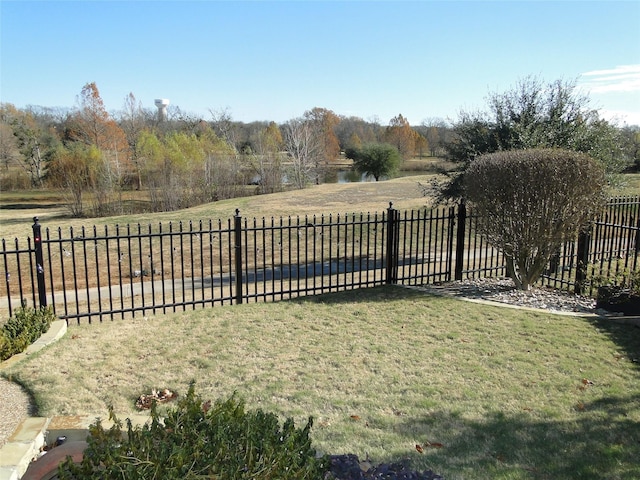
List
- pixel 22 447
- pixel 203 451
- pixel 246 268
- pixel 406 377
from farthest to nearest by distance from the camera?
1. pixel 246 268
2. pixel 406 377
3. pixel 22 447
4. pixel 203 451

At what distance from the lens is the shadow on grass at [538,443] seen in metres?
3.51

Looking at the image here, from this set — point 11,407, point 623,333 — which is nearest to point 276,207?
point 623,333

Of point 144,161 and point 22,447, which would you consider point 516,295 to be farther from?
point 144,161

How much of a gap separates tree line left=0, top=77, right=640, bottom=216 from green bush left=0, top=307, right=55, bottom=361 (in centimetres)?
870

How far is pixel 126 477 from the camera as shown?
2387 mm

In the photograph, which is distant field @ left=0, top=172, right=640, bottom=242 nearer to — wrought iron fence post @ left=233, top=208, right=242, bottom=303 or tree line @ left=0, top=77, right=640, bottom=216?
tree line @ left=0, top=77, right=640, bottom=216

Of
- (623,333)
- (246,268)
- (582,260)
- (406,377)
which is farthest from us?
(246,268)

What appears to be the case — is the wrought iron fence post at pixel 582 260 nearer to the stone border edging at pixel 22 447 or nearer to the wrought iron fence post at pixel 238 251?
the wrought iron fence post at pixel 238 251

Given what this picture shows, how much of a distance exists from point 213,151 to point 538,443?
117ft

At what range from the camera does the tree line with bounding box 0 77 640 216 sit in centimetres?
1186

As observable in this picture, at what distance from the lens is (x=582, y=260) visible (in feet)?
30.0

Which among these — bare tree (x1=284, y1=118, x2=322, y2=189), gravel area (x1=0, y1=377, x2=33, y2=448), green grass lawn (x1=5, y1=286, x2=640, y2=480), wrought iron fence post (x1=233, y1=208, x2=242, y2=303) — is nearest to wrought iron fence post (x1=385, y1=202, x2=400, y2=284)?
green grass lawn (x1=5, y1=286, x2=640, y2=480)

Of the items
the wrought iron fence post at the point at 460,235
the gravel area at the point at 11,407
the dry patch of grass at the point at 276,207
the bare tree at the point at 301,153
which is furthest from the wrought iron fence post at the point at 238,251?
the bare tree at the point at 301,153

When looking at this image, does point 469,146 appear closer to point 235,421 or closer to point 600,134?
point 600,134
